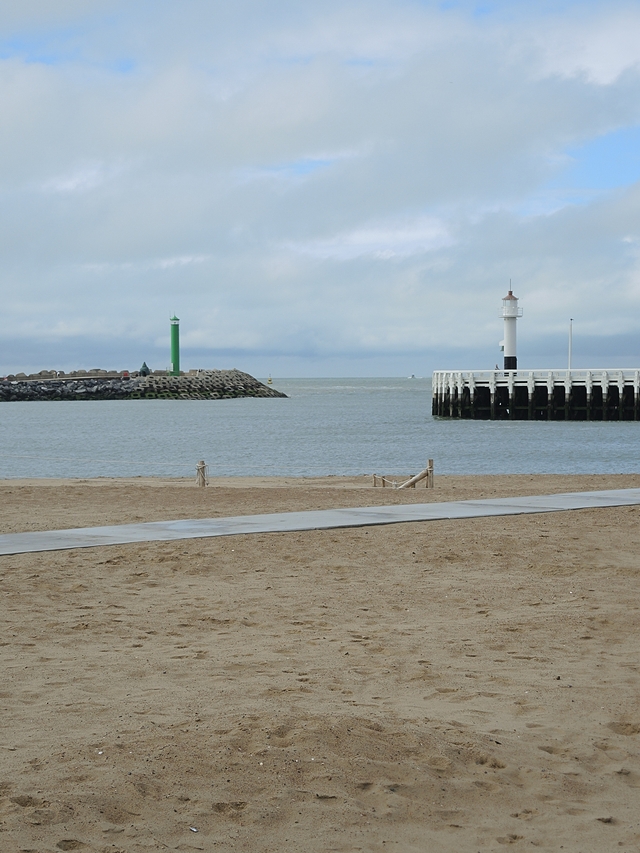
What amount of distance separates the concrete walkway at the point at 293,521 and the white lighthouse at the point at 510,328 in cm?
5008

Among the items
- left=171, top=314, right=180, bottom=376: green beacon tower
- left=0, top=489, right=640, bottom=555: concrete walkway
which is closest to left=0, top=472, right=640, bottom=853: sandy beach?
left=0, top=489, right=640, bottom=555: concrete walkway

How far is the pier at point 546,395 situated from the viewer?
185 ft

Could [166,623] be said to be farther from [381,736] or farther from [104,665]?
[381,736]

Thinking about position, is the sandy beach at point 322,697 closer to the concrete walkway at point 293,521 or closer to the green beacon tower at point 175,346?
the concrete walkway at point 293,521

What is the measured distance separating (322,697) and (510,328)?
201 ft

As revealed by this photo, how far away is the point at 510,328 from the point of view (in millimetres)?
64812

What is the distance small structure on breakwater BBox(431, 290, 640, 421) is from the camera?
56406 mm

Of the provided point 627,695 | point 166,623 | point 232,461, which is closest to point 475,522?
point 166,623

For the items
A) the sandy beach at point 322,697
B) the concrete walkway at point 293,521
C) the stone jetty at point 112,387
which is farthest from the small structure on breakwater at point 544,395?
the stone jetty at point 112,387

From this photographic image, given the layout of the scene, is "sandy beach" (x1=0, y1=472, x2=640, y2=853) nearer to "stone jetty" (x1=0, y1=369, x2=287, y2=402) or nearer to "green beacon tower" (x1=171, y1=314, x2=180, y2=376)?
"green beacon tower" (x1=171, y1=314, x2=180, y2=376)

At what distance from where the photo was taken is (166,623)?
7383 mm

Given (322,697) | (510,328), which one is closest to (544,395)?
(510,328)

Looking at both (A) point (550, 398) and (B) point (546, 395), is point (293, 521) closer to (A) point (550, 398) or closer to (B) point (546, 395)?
(A) point (550, 398)

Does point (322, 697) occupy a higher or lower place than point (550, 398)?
lower
